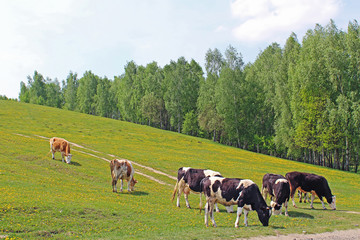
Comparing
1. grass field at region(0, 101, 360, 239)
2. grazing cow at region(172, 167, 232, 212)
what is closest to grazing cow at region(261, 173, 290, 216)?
grass field at region(0, 101, 360, 239)

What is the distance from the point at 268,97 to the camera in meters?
78.3

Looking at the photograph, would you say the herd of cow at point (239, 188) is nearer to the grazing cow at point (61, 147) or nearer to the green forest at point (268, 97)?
the grazing cow at point (61, 147)

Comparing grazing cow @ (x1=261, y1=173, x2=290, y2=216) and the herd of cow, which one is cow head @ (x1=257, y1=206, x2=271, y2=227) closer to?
the herd of cow

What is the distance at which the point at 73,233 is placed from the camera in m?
13.2

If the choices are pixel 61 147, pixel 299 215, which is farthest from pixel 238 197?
pixel 61 147

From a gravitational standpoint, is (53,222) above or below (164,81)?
below

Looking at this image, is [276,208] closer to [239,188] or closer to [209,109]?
[239,188]

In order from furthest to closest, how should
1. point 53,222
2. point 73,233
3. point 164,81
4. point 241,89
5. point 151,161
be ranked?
1. point 164,81
2. point 241,89
3. point 151,161
4. point 53,222
5. point 73,233

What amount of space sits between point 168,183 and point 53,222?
16.7 metres

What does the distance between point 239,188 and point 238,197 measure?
48cm

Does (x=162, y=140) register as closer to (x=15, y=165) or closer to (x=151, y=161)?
(x=151, y=161)

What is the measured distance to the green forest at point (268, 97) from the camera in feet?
181

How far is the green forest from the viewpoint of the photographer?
181 feet

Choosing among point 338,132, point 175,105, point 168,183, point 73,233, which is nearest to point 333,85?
point 338,132
